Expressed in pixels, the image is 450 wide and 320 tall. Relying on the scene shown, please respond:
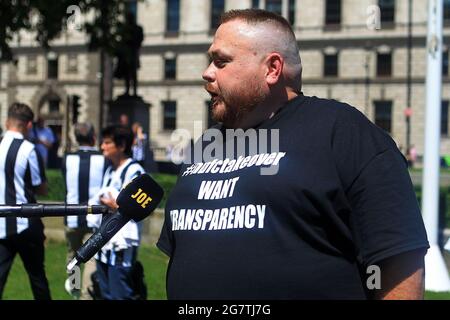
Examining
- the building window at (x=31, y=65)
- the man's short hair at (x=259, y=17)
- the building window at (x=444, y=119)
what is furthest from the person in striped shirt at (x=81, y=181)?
the building window at (x=31, y=65)

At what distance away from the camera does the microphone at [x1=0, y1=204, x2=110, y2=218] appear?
7.85 feet

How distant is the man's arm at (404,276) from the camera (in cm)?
201

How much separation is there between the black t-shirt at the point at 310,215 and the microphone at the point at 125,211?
26 centimetres

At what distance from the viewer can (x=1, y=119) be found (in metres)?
55.7

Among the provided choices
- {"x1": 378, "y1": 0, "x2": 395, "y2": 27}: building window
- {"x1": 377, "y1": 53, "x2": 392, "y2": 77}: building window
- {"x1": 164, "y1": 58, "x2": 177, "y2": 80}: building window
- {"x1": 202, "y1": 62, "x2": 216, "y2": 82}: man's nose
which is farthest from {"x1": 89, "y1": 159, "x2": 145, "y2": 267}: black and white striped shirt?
{"x1": 164, "y1": 58, "x2": 177, "y2": 80}: building window

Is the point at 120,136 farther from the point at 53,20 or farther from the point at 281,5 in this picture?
the point at 281,5

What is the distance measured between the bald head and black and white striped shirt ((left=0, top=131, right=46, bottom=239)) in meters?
4.14

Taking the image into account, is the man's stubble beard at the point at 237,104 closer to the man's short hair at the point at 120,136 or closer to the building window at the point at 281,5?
the man's short hair at the point at 120,136

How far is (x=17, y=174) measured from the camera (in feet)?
20.3

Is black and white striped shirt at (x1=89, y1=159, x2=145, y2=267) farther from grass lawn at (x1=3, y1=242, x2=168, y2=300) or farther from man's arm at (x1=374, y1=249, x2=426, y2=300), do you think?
man's arm at (x1=374, y1=249, x2=426, y2=300)

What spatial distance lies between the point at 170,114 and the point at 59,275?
44015 millimetres

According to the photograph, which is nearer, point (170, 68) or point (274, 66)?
point (274, 66)

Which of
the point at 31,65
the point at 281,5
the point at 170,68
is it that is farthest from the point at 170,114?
the point at 281,5

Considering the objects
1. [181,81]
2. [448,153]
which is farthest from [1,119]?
[448,153]
